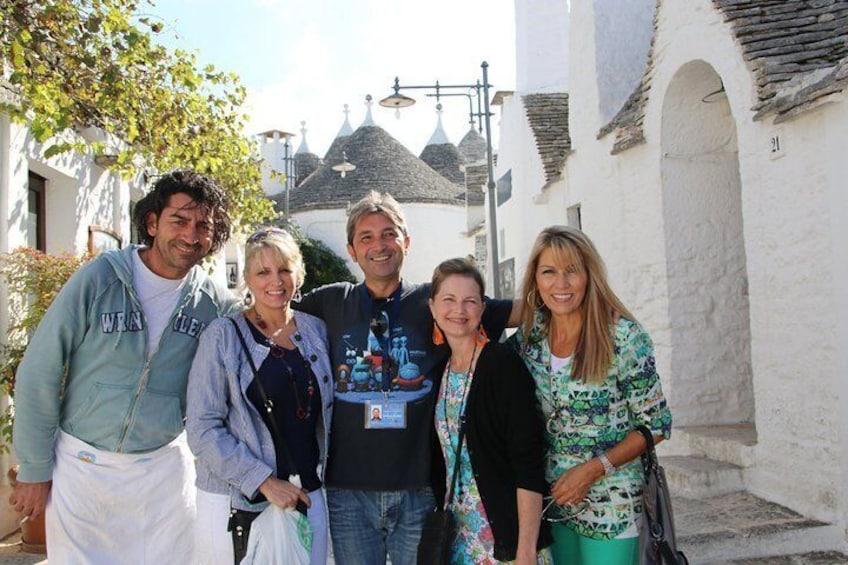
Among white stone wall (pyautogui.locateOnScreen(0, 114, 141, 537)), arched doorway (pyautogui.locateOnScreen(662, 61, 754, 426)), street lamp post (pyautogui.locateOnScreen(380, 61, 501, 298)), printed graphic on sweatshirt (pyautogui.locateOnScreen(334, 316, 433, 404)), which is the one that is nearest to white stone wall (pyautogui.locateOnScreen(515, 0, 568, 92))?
street lamp post (pyautogui.locateOnScreen(380, 61, 501, 298))

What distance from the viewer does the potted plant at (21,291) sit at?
6070 mm

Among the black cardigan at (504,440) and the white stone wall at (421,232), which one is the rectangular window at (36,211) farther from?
the white stone wall at (421,232)

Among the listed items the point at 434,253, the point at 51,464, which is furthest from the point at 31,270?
the point at 434,253

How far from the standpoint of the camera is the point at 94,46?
18.9 ft

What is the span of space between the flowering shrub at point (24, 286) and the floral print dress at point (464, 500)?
4.53 m

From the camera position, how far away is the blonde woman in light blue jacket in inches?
107

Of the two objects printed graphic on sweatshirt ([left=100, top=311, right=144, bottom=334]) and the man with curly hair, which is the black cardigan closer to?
the man with curly hair

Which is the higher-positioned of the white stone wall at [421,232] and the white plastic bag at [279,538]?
the white stone wall at [421,232]

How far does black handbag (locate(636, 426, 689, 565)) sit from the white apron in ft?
6.16

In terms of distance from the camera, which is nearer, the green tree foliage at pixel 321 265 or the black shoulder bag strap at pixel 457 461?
the black shoulder bag strap at pixel 457 461

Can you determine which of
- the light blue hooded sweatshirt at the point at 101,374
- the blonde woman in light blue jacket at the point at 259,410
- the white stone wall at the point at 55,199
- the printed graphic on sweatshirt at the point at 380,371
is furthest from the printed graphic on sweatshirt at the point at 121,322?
the white stone wall at the point at 55,199

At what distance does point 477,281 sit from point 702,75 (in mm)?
5281

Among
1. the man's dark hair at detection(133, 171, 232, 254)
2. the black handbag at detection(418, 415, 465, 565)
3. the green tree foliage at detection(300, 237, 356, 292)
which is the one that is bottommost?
the black handbag at detection(418, 415, 465, 565)

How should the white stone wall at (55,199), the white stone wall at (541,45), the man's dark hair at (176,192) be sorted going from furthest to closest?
1. the white stone wall at (541,45)
2. the white stone wall at (55,199)
3. the man's dark hair at (176,192)
